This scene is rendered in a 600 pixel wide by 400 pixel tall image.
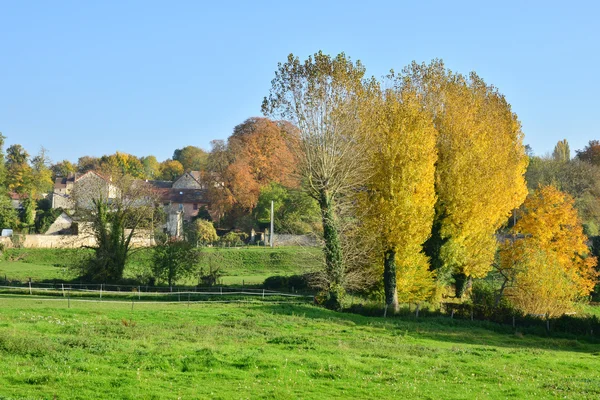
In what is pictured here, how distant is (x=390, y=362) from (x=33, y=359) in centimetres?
1065

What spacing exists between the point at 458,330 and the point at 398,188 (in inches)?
341

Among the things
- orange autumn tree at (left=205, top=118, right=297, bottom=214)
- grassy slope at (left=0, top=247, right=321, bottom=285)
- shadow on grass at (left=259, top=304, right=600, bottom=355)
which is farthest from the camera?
orange autumn tree at (left=205, top=118, right=297, bottom=214)

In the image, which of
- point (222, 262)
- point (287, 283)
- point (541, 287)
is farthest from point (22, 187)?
point (541, 287)

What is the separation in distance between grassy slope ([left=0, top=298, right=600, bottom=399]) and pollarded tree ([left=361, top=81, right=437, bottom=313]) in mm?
7760

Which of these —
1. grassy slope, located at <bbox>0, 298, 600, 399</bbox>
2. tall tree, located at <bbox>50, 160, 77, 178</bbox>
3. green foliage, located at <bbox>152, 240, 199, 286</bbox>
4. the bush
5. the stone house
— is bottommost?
grassy slope, located at <bbox>0, 298, 600, 399</bbox>

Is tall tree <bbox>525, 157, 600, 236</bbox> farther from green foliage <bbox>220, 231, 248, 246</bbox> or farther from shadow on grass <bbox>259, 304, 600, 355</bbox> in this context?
shadow on grass <bbox>259, 304, 600, 355</bbox>

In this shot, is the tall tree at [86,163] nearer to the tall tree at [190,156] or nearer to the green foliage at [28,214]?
the tall tree at [190,156]

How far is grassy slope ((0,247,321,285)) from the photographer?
56719mm

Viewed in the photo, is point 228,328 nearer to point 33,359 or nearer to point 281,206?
point 33,359

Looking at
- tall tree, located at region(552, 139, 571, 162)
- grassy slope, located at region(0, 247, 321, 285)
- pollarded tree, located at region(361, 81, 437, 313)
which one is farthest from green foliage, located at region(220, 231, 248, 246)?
tall tree, located at region(552, 139, 571, 162)

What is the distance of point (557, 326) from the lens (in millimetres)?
37781

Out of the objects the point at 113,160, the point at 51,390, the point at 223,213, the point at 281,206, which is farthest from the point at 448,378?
the point at 113,160

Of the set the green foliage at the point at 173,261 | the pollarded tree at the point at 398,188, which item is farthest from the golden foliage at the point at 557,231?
the green foliage at the point at 173,261

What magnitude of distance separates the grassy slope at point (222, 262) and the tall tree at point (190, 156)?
80.2 m
